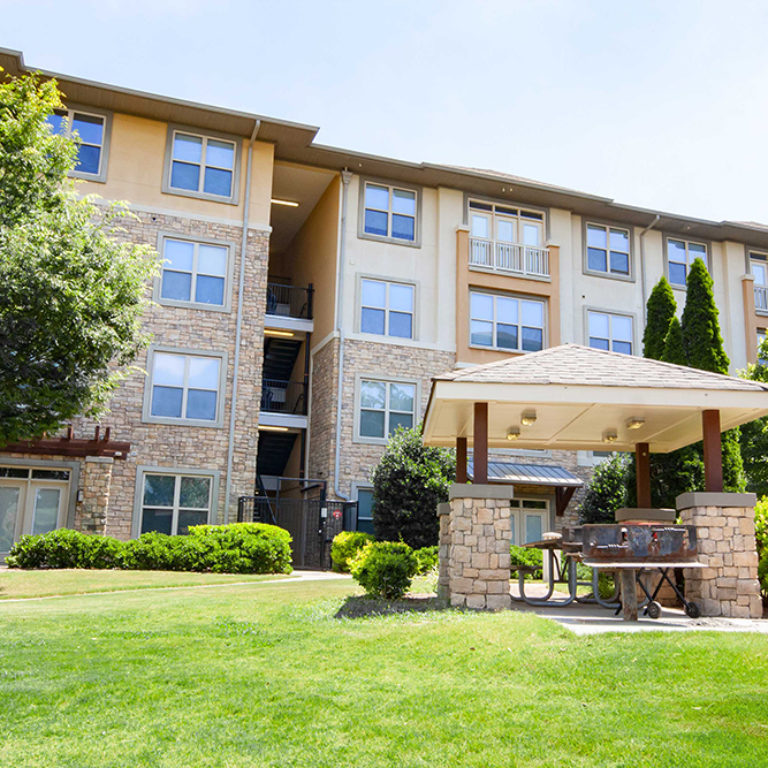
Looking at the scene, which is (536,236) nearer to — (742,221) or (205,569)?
(742,221)

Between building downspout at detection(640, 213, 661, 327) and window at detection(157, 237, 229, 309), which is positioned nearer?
window at detection(157, 237, 229, 309)

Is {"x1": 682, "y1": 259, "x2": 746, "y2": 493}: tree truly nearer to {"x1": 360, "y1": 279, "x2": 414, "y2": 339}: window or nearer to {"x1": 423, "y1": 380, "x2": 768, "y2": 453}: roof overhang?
{"x1": 423, "y1": 380, "x2": 768, "y2": 453}: roof overhang

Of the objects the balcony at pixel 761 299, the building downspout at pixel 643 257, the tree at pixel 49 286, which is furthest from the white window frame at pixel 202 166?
the balcony at pixel 761 299

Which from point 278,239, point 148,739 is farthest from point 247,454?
point 148,739

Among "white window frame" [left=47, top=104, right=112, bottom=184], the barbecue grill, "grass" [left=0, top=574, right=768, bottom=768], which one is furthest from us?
"white window frame" [left=47, top=104, right=112, bottom=184]

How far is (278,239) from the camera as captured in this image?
104ft

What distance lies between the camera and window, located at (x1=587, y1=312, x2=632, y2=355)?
27.4m

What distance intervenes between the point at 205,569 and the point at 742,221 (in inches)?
933

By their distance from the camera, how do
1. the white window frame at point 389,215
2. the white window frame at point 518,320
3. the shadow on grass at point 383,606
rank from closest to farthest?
the shadow on grass at point 383,606, the white window frame at point 389,215, the white window frame at point 518,320

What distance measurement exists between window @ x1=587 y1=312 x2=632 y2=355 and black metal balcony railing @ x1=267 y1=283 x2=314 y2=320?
9355mm

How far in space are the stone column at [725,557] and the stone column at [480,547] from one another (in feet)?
7.68

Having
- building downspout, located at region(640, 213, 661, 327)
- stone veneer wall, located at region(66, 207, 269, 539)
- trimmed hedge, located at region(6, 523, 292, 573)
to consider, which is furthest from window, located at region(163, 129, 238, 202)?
building downspout, located at region(640, 213, 661, 327)

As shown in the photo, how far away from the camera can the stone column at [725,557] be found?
996 centimetres

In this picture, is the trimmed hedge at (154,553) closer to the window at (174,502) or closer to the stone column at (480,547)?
the window at (174,502)
